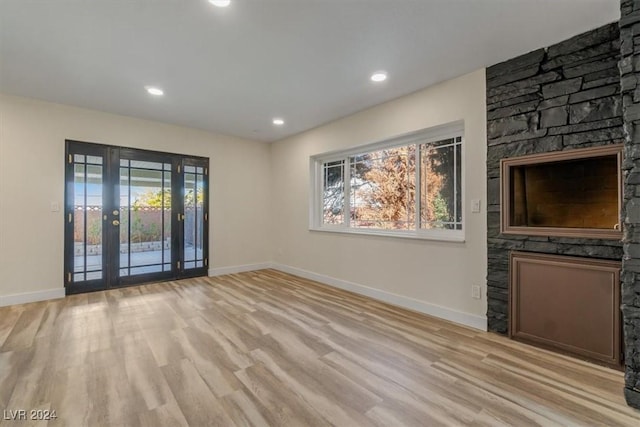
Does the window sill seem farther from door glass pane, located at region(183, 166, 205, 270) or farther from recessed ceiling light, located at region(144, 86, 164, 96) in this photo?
recessed ceiling light, located at region(144, 86, 164, 96)

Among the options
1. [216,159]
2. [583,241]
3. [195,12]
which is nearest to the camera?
[195,12]

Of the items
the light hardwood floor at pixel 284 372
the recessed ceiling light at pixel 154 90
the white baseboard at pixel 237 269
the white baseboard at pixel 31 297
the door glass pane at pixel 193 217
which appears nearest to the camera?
the light hardwood floor at pixel 284 372

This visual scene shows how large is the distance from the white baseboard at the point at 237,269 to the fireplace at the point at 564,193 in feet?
14.1

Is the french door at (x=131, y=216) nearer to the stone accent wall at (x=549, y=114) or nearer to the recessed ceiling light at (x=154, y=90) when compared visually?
the recessed ceiling light at (x=154, y=90)

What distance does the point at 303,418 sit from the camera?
1626mm

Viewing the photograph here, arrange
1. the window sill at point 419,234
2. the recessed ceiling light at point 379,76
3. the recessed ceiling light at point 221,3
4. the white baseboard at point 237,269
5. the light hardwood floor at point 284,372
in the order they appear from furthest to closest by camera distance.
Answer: the white baseboard at point 237,269
the window sill at point 419,234
the recessed ceiling light at point 379,76
the recessed ceiling light at point 221,3
the light hardwood floor at point 284,372

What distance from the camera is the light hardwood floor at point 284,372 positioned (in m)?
1.66

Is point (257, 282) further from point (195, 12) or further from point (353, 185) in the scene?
point (195, 12)

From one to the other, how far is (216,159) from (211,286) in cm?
225

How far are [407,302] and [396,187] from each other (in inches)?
58.5

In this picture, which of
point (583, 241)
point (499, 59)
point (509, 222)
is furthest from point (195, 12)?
point (583, 241)

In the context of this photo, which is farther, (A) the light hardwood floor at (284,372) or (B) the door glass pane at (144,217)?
(B) the door glass pane at (144,217)

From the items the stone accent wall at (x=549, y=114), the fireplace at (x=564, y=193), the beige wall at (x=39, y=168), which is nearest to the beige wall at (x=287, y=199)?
the beige wall at (x=39, y=168)

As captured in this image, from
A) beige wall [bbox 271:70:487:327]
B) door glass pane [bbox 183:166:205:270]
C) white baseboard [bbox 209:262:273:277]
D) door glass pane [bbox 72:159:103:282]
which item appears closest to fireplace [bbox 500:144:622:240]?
beige wall [bbox 271:70:487:327]
